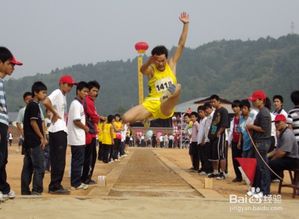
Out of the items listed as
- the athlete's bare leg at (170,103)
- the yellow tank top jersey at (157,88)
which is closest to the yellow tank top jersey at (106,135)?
the yellow tank top jersey at (157,88)

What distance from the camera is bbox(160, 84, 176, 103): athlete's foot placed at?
8.17 meters

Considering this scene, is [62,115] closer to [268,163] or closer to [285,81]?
[268,163]

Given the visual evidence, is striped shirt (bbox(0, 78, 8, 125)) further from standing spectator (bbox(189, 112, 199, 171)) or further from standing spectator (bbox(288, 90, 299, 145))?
standing spectator (bbox(189, 112, 199, 171))

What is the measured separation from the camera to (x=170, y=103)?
8.29m

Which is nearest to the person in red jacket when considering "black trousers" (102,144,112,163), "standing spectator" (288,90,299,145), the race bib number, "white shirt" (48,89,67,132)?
"white shirt" (48,89,67,132)

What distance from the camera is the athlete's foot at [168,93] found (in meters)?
8.17

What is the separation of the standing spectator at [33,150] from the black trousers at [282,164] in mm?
3993

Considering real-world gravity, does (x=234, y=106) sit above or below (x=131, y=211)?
above

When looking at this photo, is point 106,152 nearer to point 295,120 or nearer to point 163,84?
point 163,84

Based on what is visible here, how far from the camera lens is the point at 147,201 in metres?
6.35

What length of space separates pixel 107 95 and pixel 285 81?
5864 cm

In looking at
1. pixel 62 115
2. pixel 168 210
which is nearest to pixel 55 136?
pixel 62 115

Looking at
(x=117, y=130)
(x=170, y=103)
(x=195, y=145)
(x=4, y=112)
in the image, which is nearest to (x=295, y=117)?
(x=170, y=103)

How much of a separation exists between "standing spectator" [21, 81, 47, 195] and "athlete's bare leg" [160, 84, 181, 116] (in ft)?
6.91
